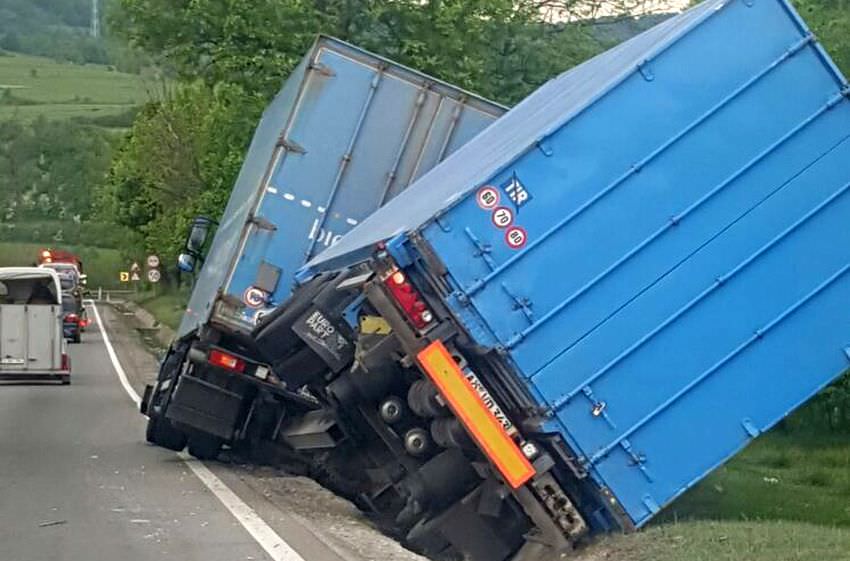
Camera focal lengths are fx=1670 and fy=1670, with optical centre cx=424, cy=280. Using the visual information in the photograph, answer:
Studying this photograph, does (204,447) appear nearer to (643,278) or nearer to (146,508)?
(146,508)

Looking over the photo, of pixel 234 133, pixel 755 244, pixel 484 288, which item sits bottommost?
pixel 755 244

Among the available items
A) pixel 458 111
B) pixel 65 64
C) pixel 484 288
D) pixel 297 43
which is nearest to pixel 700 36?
pixel 484 288

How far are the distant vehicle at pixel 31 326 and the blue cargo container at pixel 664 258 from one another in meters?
21.6

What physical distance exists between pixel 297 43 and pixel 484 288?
16210 millimetres

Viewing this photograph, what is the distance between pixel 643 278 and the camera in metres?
10.6

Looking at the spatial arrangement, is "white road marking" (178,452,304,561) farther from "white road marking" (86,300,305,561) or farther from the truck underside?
the truck underside

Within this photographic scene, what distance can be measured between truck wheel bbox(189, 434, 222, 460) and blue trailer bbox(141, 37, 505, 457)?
2.10 ft

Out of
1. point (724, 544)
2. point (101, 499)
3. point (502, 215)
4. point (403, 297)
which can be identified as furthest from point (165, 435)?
point (724, 544)

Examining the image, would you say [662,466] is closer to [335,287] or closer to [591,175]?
[591,175]

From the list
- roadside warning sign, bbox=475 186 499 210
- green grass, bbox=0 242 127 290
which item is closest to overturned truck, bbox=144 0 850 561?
roadside warning sign, bbox=475 186 499 210

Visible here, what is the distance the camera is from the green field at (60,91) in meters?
147

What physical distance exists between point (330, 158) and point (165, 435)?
410 centimetres

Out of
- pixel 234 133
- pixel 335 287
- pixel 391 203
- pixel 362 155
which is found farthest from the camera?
pixel 234 133

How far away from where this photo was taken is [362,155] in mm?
15641
